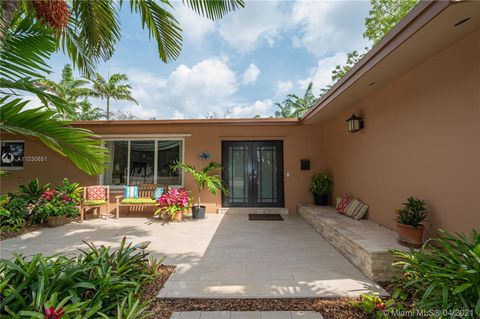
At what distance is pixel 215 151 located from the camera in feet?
23.6

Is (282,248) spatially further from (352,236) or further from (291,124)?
(291,124)

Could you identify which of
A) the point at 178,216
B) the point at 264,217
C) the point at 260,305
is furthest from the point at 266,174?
the point at 260,305

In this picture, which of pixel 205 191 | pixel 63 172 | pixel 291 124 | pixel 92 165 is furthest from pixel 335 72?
pixel 92 165

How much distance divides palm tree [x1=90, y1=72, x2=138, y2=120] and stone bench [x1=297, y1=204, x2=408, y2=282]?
614 inches

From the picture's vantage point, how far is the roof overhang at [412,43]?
207 centimetres

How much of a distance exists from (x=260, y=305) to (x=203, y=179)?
4503mm

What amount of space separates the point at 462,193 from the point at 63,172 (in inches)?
363

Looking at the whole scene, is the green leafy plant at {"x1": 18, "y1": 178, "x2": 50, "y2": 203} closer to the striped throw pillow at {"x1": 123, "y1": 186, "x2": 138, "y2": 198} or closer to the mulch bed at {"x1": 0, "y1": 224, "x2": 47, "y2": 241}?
the mulch bed at {"x1": 0, "y1": 224, "x2": 47, "y2": 241}

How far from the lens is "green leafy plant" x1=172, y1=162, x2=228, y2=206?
6.49 m

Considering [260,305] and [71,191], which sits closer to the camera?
[260,305]

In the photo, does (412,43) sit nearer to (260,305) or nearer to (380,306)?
(380,306)

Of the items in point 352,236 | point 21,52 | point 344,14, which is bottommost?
point 352,236

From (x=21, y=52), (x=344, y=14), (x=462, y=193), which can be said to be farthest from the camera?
(x=344, y=14)

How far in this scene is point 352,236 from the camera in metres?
3.44
